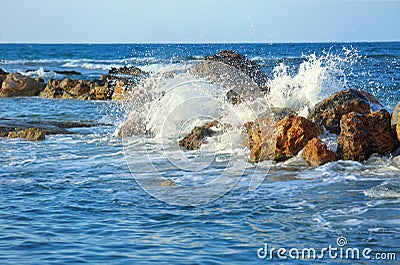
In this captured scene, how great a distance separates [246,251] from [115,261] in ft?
3.20

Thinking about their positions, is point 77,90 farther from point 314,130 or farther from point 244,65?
point 314,130

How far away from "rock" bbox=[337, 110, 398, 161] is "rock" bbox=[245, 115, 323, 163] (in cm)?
45

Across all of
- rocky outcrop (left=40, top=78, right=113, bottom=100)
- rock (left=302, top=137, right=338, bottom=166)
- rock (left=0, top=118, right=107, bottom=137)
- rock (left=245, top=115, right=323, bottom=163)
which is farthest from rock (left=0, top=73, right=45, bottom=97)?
rock (left=302, top=137, right=338, bottom=166)

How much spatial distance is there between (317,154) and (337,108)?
1.32 metres

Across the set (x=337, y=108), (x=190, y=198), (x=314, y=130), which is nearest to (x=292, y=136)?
(x=314, y=130)

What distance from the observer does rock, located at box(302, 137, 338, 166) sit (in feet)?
27.1

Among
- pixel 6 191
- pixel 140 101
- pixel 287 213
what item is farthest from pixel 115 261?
pixel 140 101

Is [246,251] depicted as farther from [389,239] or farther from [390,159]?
[390,159]

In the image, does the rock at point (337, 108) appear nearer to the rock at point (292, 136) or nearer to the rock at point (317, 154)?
the rock at point (292, 136)

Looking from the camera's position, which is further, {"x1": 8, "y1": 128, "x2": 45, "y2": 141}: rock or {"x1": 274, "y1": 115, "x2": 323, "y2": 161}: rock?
{"x1": 8, "y1": 128, "x2": 45, "y2": 141}: rock

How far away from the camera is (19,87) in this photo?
22.9 m

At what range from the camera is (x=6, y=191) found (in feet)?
23.9

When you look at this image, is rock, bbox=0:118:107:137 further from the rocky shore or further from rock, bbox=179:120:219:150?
rock, bbox=179:120:219:150

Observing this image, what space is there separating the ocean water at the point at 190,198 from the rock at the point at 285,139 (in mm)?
213
